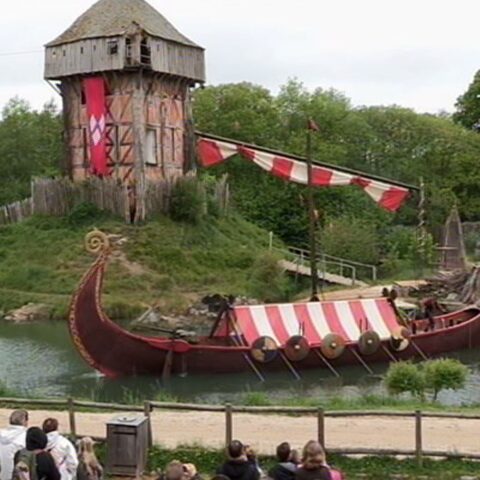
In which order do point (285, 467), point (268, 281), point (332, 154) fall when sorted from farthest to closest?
1. point (332, 154)
2. point (268, 281)
3. point (285, 467)

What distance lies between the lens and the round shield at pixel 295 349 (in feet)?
82.6

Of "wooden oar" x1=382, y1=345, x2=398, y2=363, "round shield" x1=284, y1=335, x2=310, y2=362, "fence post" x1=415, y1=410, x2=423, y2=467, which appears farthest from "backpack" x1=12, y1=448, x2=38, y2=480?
"wooden oar" x1=382, y1=345, x2=398, y2=363

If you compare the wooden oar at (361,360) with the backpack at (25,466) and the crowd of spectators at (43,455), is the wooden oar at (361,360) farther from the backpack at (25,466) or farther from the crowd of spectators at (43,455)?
the backpack at (25,466)

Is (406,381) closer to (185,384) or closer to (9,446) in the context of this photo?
(185,384)

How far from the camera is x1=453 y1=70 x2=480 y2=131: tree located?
6069 centimetres

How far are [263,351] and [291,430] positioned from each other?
1005 cm

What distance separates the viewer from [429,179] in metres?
59.8

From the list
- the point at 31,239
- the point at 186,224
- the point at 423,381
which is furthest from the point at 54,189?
the point at 423,381

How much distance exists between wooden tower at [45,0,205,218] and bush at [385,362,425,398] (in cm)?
2656

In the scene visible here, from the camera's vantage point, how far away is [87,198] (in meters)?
46.2

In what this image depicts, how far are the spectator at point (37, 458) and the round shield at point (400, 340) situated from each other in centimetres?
1820

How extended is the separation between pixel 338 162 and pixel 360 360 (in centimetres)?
3681

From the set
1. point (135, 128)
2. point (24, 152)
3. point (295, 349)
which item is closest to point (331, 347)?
point (295, 349)

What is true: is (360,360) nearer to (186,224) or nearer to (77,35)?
(186,224)
